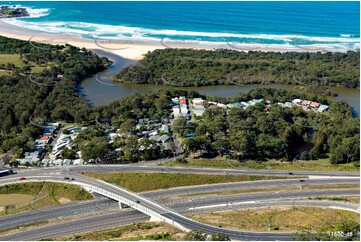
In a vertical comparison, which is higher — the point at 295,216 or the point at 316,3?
the point at 316,3

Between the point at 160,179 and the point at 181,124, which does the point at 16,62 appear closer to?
the point at 181,124

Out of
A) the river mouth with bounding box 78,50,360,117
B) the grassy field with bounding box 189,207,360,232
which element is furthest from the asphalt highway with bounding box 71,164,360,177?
the river mouth with bounding box 78,50,360,117

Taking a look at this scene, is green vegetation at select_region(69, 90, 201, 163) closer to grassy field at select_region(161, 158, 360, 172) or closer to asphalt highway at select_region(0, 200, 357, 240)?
grassy field at select_region(161, 158, 360, 172)

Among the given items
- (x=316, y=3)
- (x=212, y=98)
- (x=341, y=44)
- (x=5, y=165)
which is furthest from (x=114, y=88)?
(x=316, y=3)

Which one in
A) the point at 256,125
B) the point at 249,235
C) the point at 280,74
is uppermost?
the point at 280,74

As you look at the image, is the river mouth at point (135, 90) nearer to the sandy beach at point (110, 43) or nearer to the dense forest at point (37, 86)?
the dense forest at point (37, 86)

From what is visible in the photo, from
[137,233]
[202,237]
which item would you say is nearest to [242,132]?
[137,233]

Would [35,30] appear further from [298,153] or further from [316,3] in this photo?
[316,3]

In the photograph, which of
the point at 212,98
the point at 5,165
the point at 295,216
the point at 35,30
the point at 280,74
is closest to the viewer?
the point at 295,216
